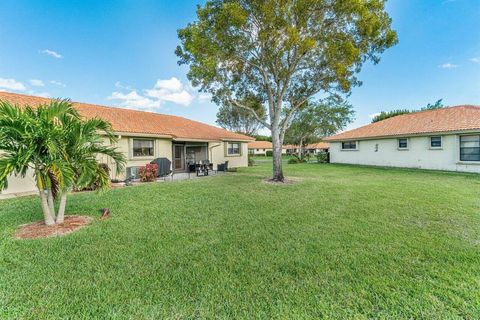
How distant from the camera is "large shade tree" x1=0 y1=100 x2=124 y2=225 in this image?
14.6 feet

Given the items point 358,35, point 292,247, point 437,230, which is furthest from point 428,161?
point 292,247

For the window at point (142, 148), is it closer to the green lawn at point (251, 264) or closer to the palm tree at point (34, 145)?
the green lawn at point (251, 264)

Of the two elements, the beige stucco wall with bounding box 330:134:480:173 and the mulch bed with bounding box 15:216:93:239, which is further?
the beige stucco wall with bounding box 330:134:480:173

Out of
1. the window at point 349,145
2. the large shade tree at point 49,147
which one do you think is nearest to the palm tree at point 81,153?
the large shade tree at point 49,147

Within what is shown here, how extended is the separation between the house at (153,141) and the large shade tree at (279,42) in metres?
4.88

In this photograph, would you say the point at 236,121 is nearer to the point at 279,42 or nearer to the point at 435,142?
the point at 435,142

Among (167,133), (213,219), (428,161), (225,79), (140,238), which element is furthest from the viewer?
(428,161)

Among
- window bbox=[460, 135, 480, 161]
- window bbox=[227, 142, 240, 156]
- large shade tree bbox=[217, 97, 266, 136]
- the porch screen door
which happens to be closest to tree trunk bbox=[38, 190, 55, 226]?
the porch screen door

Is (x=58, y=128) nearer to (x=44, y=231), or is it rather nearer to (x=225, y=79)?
(x=44, y=231)

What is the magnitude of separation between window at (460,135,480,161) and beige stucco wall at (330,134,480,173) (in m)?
0.26

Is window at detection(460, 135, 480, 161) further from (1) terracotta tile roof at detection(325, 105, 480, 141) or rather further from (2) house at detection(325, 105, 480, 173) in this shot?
(1) terracotta tile roof at detection(325, 105, 480, 141)

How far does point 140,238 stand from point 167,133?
1098 cm

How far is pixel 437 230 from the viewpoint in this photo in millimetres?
4789

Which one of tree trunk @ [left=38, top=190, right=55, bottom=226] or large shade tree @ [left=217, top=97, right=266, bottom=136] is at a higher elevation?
large shade tree @ [left=217, top=97, right=266, bottom=136]
